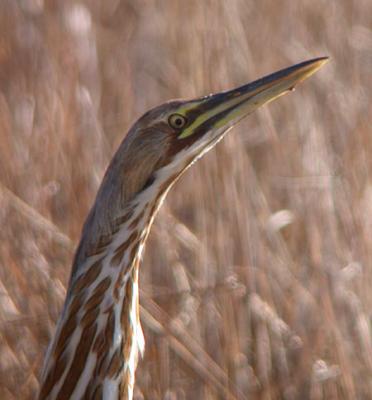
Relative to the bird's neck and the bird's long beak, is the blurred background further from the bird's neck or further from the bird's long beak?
the bird's long beak

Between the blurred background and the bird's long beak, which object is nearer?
the bird's long beak

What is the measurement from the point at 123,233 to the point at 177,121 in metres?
0.23

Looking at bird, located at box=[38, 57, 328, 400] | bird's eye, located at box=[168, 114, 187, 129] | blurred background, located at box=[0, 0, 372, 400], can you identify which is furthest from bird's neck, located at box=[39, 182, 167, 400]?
blurred background, located at box=[0, 0, 372, 400]

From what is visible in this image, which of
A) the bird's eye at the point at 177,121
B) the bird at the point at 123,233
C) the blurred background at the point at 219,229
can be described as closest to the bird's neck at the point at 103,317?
the bird at the point at 123,233

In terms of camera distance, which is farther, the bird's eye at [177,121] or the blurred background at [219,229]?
the blurred background at [219,229]

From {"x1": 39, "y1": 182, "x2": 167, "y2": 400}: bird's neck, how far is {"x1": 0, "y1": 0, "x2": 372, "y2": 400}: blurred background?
76 centimetres

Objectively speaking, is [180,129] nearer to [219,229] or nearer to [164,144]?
[164,144]

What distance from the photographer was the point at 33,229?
3211mm

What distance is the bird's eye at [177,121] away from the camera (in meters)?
2.19

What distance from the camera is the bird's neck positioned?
216cm

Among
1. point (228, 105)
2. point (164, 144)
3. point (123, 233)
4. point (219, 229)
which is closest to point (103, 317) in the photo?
point (123, 233)

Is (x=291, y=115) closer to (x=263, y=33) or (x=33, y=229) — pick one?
(x=263, y=33)

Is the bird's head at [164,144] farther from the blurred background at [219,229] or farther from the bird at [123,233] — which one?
the blurred background at [219,229]

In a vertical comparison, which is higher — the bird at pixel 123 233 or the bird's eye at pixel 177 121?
the bird's eye at pixel 177 121
